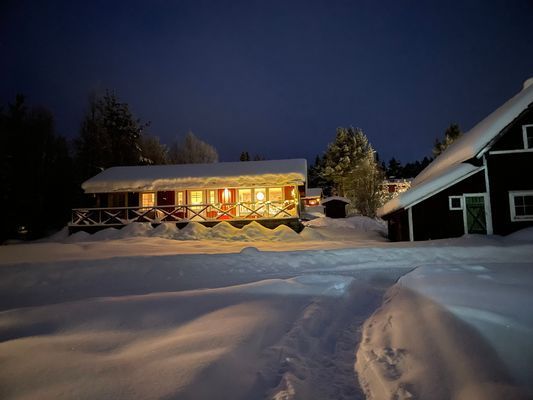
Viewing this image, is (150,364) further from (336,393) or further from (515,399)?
(515,399)

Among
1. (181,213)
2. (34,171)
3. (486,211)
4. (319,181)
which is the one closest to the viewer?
(486,211)

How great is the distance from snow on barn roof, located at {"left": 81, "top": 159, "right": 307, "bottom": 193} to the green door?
9.64m

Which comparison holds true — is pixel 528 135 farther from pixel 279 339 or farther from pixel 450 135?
pixel 450 135

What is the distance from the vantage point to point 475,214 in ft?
48.6

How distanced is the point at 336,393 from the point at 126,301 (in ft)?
14.1

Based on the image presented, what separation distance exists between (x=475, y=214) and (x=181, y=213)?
56.5ft

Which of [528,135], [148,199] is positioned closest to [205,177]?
[148,199]

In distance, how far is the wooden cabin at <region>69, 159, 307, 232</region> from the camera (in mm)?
20984

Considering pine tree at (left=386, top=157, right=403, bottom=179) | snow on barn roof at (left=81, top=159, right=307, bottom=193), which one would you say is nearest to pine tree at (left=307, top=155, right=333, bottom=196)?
pine tree at (left=386, top=157, right=403, bottom=179)

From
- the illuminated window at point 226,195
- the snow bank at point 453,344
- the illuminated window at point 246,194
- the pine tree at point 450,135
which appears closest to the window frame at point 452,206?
the snow bank at point 453,344

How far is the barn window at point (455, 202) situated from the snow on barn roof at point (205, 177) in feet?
29.4

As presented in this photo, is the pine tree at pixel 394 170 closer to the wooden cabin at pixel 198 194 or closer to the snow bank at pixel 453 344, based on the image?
the wooden cabin at pixel 198 194

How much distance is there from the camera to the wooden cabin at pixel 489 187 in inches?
565

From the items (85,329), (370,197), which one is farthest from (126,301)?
(370,197)
